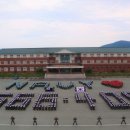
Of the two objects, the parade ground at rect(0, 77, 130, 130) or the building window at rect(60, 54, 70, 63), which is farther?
the building window at rect(60, 54, 70, 63)

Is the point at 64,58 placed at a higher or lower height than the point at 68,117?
higher

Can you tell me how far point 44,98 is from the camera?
3459 centimetres

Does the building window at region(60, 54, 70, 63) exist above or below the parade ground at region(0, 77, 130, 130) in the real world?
above

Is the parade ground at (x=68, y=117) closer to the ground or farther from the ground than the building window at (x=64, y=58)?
closer to the ground

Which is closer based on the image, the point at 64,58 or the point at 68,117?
the point at 68,117

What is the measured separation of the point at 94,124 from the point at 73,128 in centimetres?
209

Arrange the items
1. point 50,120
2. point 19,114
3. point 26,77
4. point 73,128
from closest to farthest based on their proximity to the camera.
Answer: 1. point 73,128
2. point 50,120
3. point 19,114
4. point 26,77

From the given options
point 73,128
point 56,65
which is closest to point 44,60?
point 56,65

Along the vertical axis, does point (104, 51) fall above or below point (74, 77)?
above

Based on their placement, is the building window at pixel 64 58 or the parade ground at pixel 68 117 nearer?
the parade ground at pixel 68 117

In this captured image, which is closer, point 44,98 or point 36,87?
point 44,98

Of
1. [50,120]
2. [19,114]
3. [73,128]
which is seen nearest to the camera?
[73,128]

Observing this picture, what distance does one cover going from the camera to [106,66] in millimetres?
71688

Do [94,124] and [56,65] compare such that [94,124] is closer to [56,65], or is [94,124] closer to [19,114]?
[19,114]
